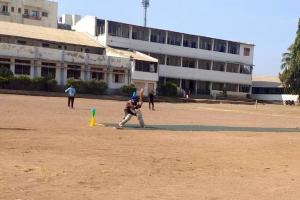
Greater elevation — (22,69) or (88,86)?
(22,69)

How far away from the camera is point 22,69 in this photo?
168 feet

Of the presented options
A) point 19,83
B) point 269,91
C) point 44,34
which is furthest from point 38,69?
point 269,91

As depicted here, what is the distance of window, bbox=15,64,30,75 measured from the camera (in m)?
51.0

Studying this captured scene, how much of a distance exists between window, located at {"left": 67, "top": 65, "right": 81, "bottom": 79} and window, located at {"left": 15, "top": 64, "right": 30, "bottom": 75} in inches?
188

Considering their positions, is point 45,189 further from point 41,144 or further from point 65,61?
point 65,61

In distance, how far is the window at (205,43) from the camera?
73.5 metres

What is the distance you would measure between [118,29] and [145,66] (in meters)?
7.41

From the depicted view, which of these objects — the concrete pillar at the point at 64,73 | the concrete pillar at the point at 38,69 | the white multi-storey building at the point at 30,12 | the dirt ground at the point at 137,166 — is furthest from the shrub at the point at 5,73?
the dirt ground at the point at 137,166

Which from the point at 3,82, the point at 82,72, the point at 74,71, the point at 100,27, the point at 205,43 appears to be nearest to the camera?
the point at 3,82

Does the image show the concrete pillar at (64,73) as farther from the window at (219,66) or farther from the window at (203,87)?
the window at (219,66)

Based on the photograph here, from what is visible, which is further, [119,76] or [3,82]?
[119,76]

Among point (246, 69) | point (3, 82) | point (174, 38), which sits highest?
point (174, 38)

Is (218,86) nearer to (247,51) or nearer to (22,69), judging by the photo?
(247,51)

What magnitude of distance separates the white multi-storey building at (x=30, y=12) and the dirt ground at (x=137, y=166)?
59.7 metres
